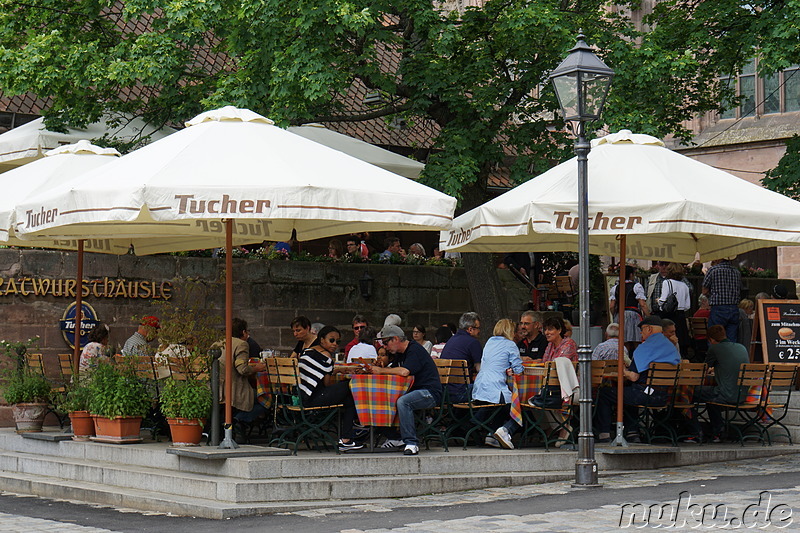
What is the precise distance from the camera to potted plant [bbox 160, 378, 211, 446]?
11.1 metres

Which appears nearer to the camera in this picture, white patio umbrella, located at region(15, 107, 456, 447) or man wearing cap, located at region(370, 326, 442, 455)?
white patio umbrella, located at region(15, 107, 456, 447)

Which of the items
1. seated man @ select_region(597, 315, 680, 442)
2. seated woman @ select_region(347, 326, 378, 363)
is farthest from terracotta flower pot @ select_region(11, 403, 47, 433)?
seated man @ select_region(597, 315, 680, 442)

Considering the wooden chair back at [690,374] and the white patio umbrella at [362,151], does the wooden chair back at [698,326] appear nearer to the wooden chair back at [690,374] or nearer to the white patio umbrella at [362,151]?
the white patio umbrella at [362,151]

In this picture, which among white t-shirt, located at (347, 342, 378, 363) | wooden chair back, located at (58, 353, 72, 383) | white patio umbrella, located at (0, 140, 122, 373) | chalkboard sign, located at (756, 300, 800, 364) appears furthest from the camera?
chalkboard sign, located at (756, 300, 800, 364)

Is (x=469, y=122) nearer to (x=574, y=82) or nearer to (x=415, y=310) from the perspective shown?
(x=415, y=310)

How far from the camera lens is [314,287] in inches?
705

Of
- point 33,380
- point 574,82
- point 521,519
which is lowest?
point 521,519

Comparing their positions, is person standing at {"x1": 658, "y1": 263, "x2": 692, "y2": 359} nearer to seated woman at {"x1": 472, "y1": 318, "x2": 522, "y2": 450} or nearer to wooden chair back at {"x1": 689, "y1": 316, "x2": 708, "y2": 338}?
wooden chair back at {"x1": 689, "y1": 316, "x2": 708, "y2": 338}

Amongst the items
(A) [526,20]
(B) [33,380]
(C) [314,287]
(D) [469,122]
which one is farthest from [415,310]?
(B) [33,380]

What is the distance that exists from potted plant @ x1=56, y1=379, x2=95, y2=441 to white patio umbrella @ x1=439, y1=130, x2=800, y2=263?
4.08m

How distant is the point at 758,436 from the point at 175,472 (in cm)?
690

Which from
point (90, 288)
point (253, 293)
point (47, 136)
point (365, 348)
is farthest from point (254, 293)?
point (365, 348)

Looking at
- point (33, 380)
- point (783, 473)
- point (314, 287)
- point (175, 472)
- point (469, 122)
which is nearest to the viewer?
point (175, 472)

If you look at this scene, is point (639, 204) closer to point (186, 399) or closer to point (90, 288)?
point (186, 399)
